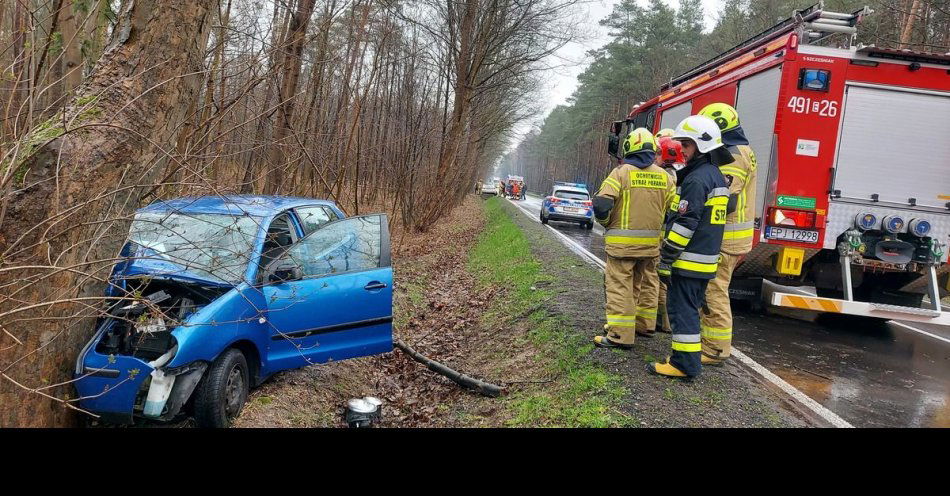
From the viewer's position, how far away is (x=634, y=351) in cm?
520

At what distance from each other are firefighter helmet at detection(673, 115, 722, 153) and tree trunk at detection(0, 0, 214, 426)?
338cm

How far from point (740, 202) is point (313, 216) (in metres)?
3.91

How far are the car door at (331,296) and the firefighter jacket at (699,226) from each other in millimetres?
2339

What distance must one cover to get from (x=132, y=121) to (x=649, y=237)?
395cm

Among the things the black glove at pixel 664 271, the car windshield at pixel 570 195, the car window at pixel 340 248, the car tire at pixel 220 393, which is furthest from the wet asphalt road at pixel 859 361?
the car windshield at pixel 570 195

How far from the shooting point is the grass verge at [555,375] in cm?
400

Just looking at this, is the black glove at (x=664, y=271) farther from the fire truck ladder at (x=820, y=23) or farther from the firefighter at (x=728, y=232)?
the fire truck ladder at (x=820, y=23)

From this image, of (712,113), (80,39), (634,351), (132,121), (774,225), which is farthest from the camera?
(80,39)

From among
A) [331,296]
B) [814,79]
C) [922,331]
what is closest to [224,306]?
[331,296]

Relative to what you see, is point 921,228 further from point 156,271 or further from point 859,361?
point 156,271

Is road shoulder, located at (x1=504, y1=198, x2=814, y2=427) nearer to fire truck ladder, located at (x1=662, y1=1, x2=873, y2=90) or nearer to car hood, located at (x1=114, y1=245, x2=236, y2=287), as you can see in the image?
car hood, located at (x1=114, y1=245, x2=236, y2=287)

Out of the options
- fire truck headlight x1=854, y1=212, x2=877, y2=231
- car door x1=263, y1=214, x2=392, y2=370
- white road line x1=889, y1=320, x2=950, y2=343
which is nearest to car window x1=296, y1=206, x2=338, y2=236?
car door x1=263, y1=214, x2=392, y2=370
